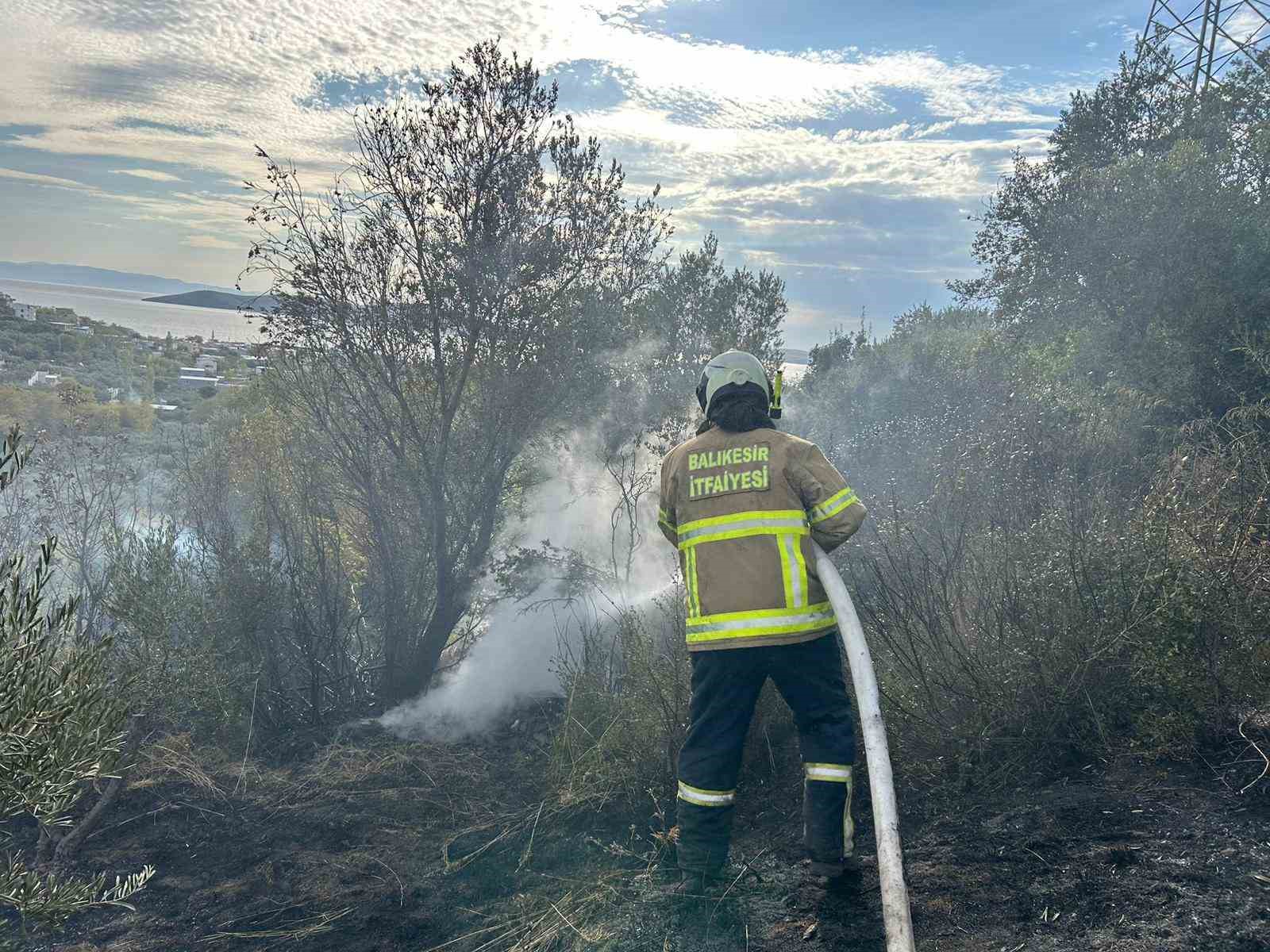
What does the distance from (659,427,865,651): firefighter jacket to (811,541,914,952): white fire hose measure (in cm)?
Answer: 12

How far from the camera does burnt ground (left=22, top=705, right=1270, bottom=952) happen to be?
8.91 ft

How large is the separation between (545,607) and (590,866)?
414cm

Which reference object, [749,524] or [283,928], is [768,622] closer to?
[749,524]

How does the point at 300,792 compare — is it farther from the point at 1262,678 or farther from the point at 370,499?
the point at 1262,678

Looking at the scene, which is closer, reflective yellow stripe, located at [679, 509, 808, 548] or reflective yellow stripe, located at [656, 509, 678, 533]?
reflective yellow stripe, located at [679, 509, 808, 548]

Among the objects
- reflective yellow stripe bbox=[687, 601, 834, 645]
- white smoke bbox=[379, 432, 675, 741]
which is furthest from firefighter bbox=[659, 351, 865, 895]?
white smoke bbox=[379, 432, 675, 741]

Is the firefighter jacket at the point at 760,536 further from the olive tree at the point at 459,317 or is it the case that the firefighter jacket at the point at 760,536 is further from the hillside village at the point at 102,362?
the hillside village at the point at 102,362

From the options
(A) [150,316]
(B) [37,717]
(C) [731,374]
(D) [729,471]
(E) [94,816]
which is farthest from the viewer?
(A) [150,316]

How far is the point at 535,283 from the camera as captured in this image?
7.04m

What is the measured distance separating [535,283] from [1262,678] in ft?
18.0

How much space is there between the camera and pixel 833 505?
3398mm

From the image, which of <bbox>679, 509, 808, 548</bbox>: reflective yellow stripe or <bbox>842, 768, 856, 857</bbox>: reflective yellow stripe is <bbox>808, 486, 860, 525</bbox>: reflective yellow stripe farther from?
<bbox>842, 768, 856, 857</bbox>: reflective yellow stripe

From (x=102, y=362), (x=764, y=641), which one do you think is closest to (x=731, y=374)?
(x=764, y=641)

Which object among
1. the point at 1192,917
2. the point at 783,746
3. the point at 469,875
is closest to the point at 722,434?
the point at 783,746
